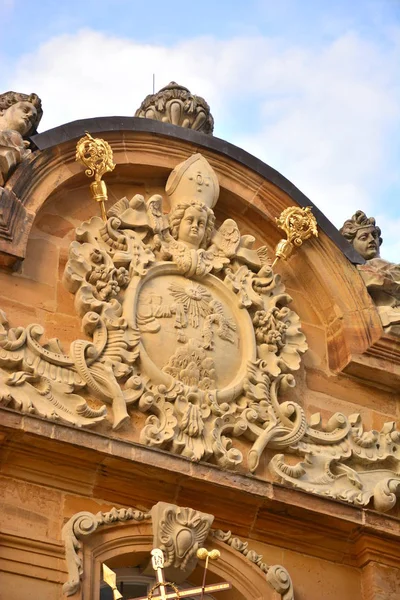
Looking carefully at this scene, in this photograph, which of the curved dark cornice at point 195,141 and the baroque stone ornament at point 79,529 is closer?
the baroque stone ornament at point 79,529

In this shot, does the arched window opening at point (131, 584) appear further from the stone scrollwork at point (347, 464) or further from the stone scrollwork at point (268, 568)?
the stone scrollwork at point (347, 464)

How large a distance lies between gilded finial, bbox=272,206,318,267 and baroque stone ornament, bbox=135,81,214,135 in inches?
41.3

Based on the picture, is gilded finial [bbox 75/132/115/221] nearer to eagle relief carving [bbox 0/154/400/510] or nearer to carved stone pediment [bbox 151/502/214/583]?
eagle relief carving [bbox 0/154/400/510]

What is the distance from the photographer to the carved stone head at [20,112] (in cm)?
1319

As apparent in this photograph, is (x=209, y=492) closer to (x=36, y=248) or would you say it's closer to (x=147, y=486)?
(x=147, y=486)

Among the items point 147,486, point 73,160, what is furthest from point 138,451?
point 73,160

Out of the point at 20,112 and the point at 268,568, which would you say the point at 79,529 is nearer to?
the point at 268,568

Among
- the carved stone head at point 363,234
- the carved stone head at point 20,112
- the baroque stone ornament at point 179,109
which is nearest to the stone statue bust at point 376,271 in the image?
the carved stone head at point 363,234

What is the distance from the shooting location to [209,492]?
12188mm

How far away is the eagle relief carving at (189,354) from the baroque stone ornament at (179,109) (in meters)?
0.60

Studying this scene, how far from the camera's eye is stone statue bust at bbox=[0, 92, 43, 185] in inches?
505

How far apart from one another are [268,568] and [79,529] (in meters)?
1.53

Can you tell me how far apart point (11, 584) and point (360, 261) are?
184 inches

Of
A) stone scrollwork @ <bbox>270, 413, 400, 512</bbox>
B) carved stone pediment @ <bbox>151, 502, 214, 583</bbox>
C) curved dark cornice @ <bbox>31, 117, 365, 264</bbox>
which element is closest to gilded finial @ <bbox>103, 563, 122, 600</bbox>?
carved stone pediment @ <bbox>151, 502, 214, 583</bbox>
